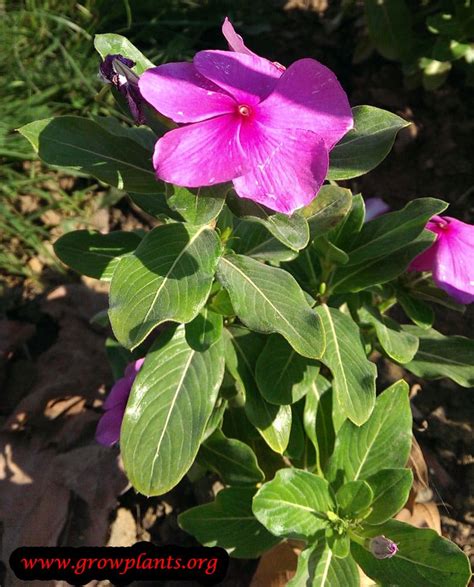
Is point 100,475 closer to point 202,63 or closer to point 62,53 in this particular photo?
point 202,63

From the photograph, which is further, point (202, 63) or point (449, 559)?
point (449, 559)

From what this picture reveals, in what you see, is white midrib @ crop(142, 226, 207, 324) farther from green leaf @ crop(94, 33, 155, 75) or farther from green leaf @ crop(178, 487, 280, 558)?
green leaf @ crop(178, 487, 280, 558)

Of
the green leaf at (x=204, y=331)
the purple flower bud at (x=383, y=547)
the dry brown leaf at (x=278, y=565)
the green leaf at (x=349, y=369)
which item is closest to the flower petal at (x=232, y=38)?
the green leaf at (x=204, y=331)

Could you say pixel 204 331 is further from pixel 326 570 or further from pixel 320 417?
pixel 326 570

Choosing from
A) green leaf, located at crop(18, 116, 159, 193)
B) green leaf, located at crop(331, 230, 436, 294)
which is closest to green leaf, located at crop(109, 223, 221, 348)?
green leaf, located at crop(18, 116, 159, 193)

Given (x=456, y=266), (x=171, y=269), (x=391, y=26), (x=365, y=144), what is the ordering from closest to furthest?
1. (x=171, y=269)
2. (x=365, y=144)
3. (x=456, y=266)
4. (x=391, y=26)

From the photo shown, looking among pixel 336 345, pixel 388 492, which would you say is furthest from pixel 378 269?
pixel 388 492

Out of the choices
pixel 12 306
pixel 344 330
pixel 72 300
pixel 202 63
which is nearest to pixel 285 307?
pixel 344 330
